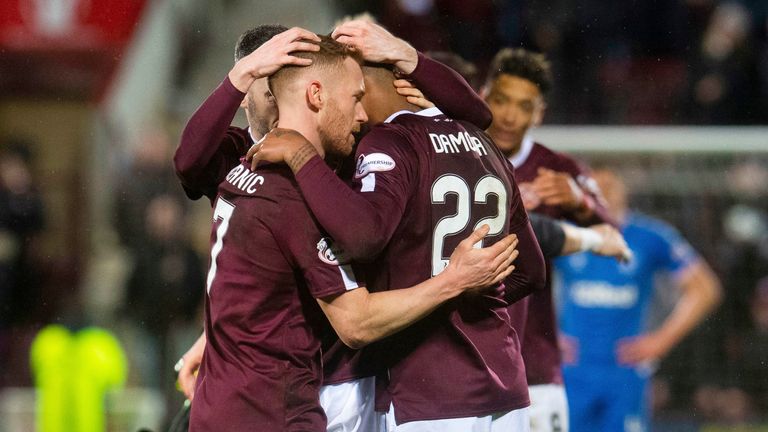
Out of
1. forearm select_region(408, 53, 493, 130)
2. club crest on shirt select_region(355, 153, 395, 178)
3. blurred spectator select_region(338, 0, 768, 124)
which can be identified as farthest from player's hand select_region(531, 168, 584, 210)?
blurred spectator select_region(338, 0, 768, 124)

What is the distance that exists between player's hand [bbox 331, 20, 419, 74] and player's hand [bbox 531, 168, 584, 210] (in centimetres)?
106

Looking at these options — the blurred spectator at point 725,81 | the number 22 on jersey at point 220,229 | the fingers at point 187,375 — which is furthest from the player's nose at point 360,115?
the blurred spectator at point 725,81

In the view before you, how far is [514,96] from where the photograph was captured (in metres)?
4.91

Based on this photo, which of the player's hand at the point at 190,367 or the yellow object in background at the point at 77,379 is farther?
the yellow object in background at the point at 77,379

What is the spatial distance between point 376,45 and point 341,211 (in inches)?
27.4

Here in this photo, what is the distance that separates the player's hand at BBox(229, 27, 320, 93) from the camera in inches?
135

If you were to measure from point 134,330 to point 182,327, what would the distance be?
439 millimetres

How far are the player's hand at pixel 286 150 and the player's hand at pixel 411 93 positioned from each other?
506 mm

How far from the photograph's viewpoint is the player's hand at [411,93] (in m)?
3.75

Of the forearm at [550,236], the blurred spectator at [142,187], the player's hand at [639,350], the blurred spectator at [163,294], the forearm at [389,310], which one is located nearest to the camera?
the forearm at [389,310]

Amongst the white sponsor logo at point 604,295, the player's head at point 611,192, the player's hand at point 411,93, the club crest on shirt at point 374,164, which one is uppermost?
the player's hand at point 411,93

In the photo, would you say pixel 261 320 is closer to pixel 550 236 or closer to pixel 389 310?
pixel 389 310

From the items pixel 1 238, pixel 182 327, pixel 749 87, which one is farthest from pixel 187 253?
pixel 749 87

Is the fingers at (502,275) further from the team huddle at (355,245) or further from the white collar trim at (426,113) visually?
the white collar trim at (426,113)
